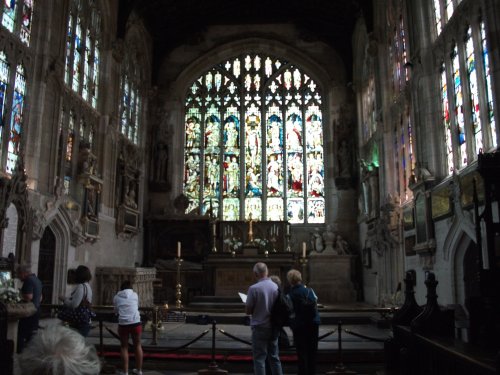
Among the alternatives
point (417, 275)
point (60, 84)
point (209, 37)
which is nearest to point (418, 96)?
point (417, 275)

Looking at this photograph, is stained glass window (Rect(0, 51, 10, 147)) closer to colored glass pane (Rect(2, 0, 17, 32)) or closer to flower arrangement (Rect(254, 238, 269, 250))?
colored glass pane (Rect(2, 0, 17, 32))

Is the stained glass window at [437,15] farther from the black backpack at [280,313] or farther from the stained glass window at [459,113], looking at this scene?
the black backpack at [280,313]

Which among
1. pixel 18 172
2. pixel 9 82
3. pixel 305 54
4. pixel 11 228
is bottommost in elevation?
pixel 11 228

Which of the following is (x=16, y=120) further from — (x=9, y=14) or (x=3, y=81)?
(x=9, y=14)

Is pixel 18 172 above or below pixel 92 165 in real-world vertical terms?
below

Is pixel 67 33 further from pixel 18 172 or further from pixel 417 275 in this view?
pixel 417 275

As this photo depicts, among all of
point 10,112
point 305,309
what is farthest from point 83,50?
point 305,309

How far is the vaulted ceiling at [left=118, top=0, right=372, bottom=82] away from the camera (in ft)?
70.1

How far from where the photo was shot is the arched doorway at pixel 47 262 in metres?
12.9

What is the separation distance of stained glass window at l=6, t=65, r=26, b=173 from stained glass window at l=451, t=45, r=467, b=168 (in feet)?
33.3

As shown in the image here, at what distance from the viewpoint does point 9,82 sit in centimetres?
1184

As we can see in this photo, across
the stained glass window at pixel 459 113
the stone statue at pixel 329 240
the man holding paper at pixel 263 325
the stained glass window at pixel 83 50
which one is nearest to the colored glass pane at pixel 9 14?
the stained glass window at pixel 83 50

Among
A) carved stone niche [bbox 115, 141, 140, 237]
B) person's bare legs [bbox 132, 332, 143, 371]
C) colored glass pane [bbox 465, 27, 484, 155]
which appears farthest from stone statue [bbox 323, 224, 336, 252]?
person's bare legs [bbox 132, 332, 143, 371]

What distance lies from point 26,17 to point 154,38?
1032 cm
